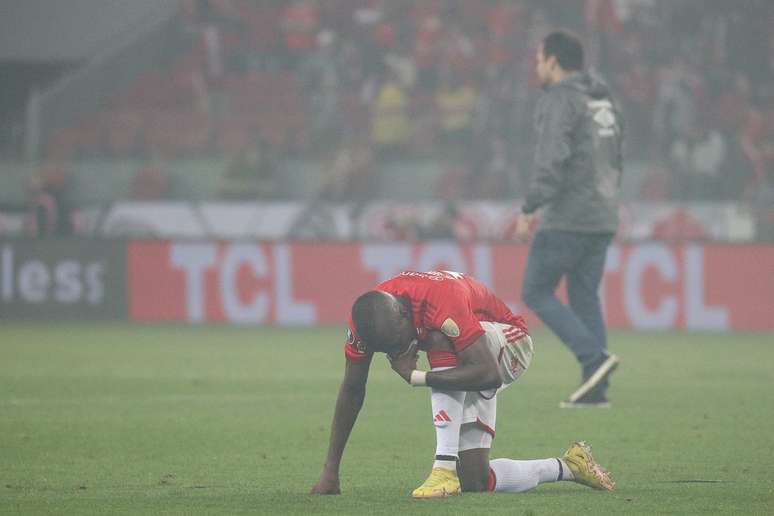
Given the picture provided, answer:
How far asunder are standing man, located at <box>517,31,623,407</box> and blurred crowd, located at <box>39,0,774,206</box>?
33.3ft

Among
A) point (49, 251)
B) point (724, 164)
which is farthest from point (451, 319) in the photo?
point (724, 164)

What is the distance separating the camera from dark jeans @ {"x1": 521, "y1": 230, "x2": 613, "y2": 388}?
8.99 meters

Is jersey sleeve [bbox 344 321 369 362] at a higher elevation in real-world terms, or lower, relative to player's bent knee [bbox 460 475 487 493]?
higher

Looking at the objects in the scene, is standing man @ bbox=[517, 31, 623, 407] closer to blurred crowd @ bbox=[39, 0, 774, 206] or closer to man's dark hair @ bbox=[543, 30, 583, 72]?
man's dark hair @ bbox=[543, 30, 583, 72]

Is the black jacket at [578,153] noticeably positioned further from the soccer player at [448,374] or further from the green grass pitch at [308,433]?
the soccer player at [448,374]

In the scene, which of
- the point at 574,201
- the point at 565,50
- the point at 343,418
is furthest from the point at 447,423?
the point at 565,50

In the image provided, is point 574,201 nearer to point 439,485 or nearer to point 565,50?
point 565,50

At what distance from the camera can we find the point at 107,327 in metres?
17.0

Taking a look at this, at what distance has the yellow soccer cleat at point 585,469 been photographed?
233 inches

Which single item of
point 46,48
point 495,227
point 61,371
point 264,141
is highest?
point 46,48

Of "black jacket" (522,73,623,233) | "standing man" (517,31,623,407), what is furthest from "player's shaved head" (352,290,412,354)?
"black jacket" (522,73,623,233)

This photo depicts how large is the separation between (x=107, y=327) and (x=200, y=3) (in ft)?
29.2

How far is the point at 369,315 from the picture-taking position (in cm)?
548

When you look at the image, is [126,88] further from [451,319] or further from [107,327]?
[451,319]
